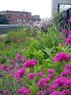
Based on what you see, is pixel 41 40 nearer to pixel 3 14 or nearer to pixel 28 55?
pixel 28 55

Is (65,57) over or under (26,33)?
over

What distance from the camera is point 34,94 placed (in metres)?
3.25

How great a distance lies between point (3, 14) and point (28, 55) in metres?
24.8

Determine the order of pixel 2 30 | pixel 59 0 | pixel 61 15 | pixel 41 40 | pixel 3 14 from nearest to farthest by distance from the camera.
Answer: pixel 41 40
pixel 61 15
pixel 2 30
pixel 59 0
pixel 3 14

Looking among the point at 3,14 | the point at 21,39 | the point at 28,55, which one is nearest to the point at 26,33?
the point at 21,39

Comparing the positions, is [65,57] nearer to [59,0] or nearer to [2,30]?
[2,30]

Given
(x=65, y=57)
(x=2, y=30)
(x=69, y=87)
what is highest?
(x=65, y=57)

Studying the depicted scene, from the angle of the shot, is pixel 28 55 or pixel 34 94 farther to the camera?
pixel 28 55

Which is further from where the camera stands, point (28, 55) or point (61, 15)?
point (61, 15)

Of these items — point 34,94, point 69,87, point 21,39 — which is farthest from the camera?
point 21,39

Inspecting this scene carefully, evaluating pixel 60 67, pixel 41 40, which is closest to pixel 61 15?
pixel 41 40

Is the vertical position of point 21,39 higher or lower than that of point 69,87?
lower

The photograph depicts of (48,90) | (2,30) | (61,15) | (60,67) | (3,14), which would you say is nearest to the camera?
(48,90)

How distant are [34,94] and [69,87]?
1120 mm
